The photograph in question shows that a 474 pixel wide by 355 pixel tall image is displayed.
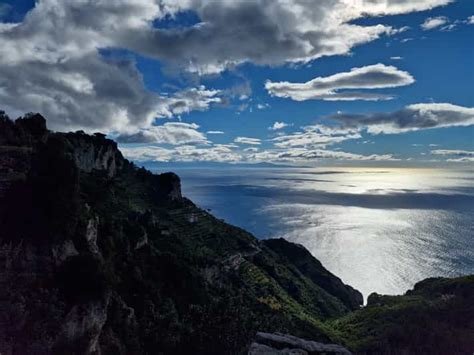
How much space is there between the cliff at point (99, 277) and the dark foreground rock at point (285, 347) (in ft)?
56.9

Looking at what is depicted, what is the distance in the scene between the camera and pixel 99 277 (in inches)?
1725

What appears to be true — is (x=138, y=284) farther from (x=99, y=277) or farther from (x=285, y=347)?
(x=285, y=347)

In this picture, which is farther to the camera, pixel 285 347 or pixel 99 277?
pixel 99 277

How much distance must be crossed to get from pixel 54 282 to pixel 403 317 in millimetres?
87574

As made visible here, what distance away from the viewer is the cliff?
126ft

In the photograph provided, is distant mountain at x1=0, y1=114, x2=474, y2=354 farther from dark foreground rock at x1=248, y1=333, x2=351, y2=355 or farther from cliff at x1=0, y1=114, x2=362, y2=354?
dark foreground rock at x1=248, y1=333, x2=351, y2=355

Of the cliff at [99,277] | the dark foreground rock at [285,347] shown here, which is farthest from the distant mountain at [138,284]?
the dark foreground rock at [285,347]

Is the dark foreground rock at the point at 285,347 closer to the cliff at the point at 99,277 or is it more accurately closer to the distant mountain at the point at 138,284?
the distant mountain at the point at 138,284

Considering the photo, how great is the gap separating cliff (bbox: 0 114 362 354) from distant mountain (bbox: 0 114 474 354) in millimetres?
142

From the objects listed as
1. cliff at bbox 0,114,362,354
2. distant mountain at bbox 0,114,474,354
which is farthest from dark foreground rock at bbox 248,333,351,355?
cliff at bbox 0,114,362,354

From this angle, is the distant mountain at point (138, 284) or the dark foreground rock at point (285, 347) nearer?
the dark foreground rock at point (285, 347)

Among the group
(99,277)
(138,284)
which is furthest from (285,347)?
(138,284)

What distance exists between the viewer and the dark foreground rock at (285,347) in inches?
1518

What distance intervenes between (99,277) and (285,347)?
21867 millimetres
